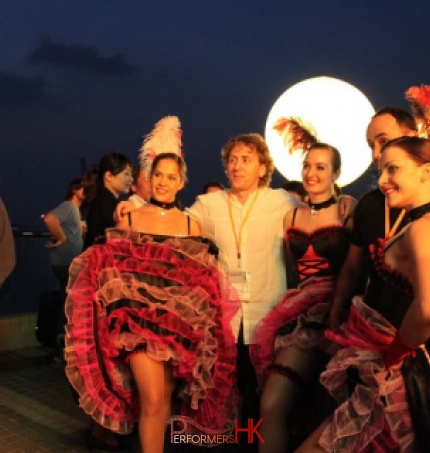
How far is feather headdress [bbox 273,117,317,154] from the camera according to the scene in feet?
12.5

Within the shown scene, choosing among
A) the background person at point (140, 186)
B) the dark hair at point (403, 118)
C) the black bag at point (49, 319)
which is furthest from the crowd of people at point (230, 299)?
the black bag at point (49, 319)

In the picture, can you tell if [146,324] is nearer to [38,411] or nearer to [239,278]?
[239,278]

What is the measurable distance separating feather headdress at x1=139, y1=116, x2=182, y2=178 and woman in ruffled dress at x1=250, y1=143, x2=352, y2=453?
3.25 feet

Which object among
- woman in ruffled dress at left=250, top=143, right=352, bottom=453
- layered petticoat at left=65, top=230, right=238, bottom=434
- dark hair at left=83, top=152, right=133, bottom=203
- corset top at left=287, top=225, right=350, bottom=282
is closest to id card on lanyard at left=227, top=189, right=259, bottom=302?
layered petticoat at left=65, top=230, right=238, bottom=434

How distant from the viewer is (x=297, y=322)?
3.04 meters

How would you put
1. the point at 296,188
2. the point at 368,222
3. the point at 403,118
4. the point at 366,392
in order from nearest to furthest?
the point at 366,392
the point at 368,222
the point at 403,118
the point at 296,188

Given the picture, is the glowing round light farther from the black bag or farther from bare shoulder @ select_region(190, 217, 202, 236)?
the black bag

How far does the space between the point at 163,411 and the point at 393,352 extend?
1572 millimetres

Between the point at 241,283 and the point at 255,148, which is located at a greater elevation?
the point at 255,148

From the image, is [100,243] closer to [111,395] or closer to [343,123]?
[111,395]

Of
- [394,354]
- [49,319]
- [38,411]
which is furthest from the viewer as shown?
[49,319]

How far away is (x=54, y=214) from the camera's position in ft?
19.5

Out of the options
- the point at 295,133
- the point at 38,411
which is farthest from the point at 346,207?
the point at 38,411

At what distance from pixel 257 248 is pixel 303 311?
492 millimetres
